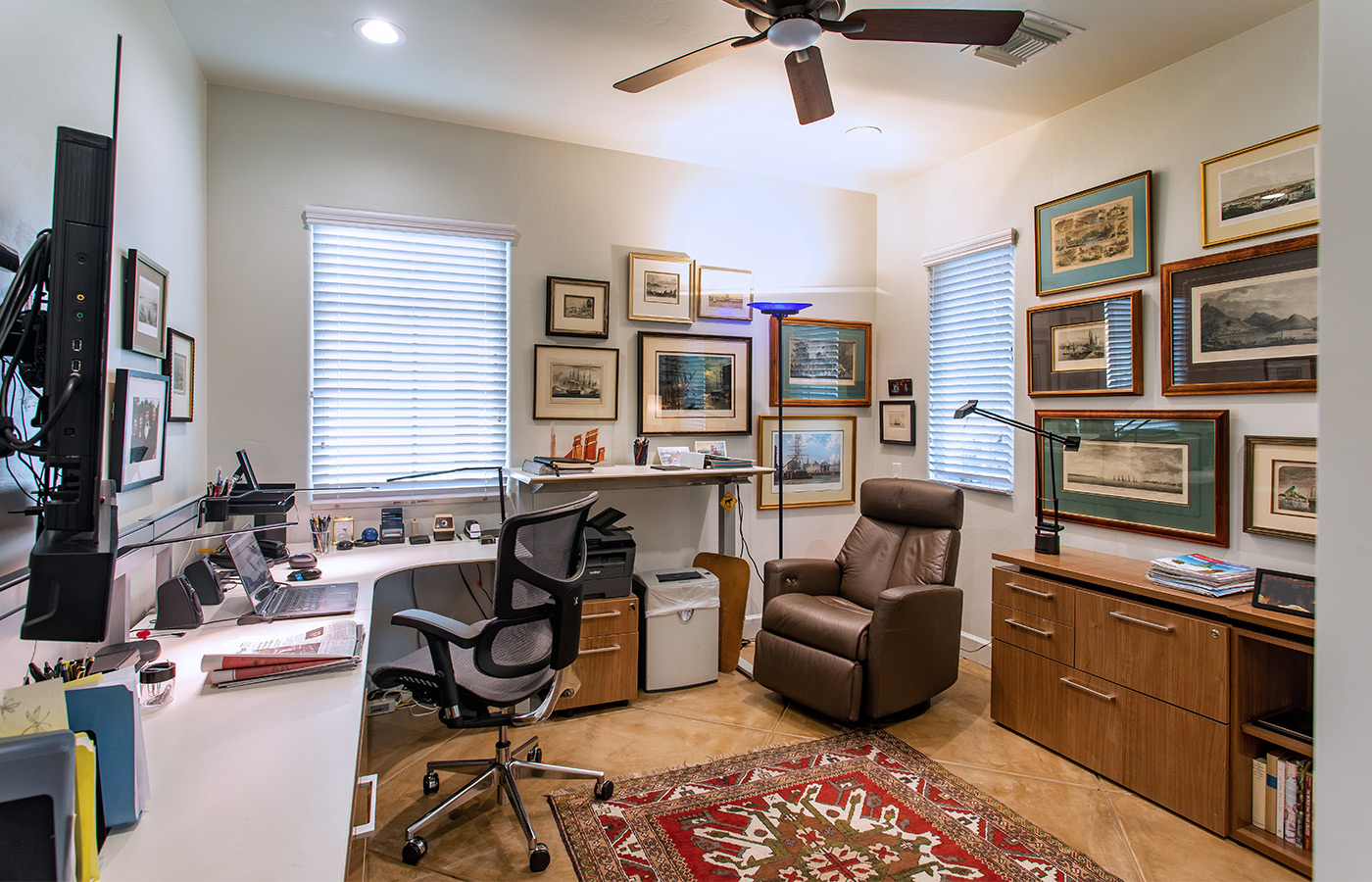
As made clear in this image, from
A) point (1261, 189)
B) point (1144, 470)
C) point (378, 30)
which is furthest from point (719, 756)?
point (378, 30)

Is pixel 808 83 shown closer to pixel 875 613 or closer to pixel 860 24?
pixel 860 24

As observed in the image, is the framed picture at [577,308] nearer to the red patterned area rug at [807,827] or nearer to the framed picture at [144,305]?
the framed picture at [144,305]

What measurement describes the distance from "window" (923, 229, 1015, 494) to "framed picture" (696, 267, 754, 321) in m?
1.09

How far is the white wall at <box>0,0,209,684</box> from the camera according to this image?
1.36m

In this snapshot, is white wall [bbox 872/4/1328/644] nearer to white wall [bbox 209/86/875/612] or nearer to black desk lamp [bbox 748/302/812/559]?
white wall [bbox 209/86/875/612]

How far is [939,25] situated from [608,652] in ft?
8.88

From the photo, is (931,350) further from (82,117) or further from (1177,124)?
(82,117)

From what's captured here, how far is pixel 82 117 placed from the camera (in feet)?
5.58

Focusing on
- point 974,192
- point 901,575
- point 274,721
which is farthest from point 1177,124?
point 274,721

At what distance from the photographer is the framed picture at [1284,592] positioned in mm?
2055

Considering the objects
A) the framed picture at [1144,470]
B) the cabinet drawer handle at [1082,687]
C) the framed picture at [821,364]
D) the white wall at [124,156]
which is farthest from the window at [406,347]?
the framed picture at [1144,470]

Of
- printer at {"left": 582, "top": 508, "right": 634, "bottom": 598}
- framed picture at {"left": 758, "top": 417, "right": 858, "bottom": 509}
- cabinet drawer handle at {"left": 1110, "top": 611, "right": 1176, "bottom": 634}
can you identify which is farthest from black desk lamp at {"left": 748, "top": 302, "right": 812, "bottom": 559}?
cabinet drawer handle at {"left": 1110, "top": 611, "right": 1176, "bottom": 634}

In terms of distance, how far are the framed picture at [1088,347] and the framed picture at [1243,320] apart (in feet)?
0.46

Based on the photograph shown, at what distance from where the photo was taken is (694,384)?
155 inches
